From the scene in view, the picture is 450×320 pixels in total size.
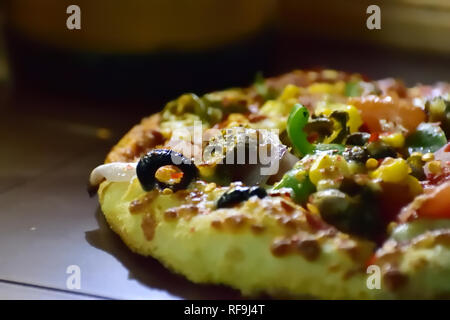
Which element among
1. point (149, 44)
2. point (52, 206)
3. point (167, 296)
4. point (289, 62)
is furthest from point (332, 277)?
point (289, 62)

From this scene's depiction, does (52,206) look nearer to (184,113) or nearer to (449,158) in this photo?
(184,113)

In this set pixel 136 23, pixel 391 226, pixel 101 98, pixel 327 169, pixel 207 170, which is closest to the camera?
pixel 391 226

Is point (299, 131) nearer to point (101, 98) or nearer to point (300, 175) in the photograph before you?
point (300, 175)

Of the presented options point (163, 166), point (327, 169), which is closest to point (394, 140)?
point (327, 169)

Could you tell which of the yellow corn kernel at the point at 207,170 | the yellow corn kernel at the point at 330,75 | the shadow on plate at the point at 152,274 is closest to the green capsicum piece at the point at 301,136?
the yellow corn kernel at the point at 207,170

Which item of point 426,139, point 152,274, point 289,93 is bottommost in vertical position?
point 152,274

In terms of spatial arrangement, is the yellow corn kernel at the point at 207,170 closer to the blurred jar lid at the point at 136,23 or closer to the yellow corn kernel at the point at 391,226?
the yellow corn kernel at the point at 391,226

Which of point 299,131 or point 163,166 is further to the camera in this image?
point 299,131
